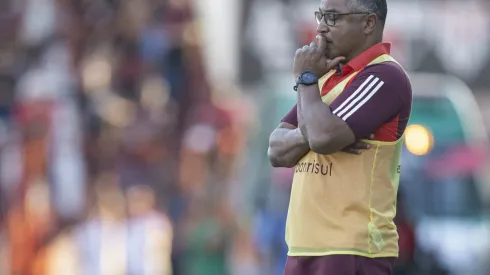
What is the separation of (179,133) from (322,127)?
12423 mm

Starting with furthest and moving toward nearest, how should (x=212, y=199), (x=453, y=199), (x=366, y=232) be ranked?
(x=453, y=199) < (x=212, y=199) < (x=366, y=232)

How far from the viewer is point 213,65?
21.8 metres

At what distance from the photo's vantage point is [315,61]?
21.3ft

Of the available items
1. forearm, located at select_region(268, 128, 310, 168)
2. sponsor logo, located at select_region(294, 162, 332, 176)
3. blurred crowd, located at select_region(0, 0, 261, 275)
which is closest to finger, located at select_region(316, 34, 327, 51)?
forearm, located at select_region(268, 128, 310, 168)

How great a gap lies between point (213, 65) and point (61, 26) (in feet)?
9.25

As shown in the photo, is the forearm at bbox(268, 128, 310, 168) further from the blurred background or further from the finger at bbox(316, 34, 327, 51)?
the blurred background

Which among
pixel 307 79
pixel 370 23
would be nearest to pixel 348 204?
pixel 307 79

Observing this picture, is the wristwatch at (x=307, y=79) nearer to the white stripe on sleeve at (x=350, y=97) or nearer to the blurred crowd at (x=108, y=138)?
the white stripe on sleeve at (x=350, y=97)

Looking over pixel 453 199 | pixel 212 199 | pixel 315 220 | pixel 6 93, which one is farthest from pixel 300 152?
pixel 6 93

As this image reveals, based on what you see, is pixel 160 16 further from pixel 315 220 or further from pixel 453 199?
pixel 315 220

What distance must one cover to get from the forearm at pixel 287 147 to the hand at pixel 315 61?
26cm

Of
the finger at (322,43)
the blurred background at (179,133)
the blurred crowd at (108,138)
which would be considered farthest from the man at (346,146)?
the blurred crowd at (108,138)

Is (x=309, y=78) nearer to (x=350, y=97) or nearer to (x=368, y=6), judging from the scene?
(x=350, y=97)

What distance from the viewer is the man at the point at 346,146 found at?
6305mm
